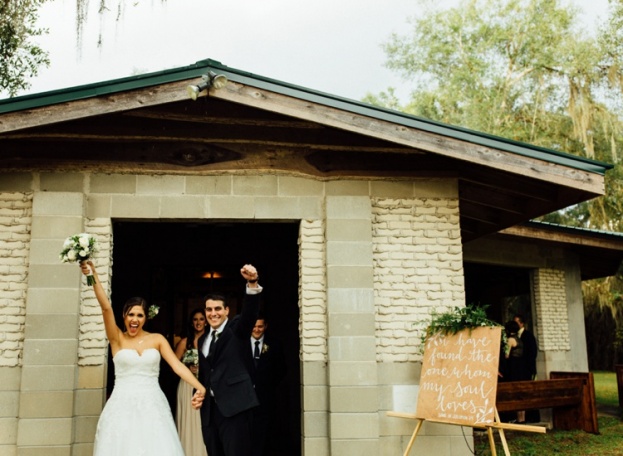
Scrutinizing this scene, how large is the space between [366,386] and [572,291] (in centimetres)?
764

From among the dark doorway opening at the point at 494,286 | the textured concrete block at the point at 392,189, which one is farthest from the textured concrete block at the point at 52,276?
the dark doorway opening at the point at 494,286

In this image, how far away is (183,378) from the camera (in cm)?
491

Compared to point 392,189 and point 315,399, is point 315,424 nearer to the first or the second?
point 315,399

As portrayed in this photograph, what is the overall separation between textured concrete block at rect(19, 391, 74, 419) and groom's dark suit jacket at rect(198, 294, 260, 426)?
1361 millimetres

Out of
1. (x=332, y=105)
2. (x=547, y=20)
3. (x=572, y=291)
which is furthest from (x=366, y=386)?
(x=547, y=20)

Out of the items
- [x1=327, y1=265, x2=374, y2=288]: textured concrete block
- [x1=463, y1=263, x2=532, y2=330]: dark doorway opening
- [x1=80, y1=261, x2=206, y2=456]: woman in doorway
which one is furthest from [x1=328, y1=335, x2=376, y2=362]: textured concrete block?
[x1=463, y1=263, x2=532, y2=330]: dark doorway opening

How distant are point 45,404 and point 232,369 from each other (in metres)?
1.81

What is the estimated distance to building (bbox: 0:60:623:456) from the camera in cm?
543

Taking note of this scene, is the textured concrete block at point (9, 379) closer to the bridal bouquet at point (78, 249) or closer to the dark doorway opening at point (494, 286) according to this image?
the bridal bouquet at point (78, 249)

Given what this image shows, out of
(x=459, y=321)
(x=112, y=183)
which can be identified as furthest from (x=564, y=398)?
(x=112, y=183)

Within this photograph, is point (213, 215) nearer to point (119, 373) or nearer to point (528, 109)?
point (119, 373)

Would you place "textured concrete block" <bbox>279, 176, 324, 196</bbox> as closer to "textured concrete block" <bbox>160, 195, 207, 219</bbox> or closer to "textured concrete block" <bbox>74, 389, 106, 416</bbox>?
"textured concrete block" <bbox>160, 195, 207, 219</bbox>

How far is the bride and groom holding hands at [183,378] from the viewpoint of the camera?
4.68 metres

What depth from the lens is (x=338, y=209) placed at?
602 centimetres
